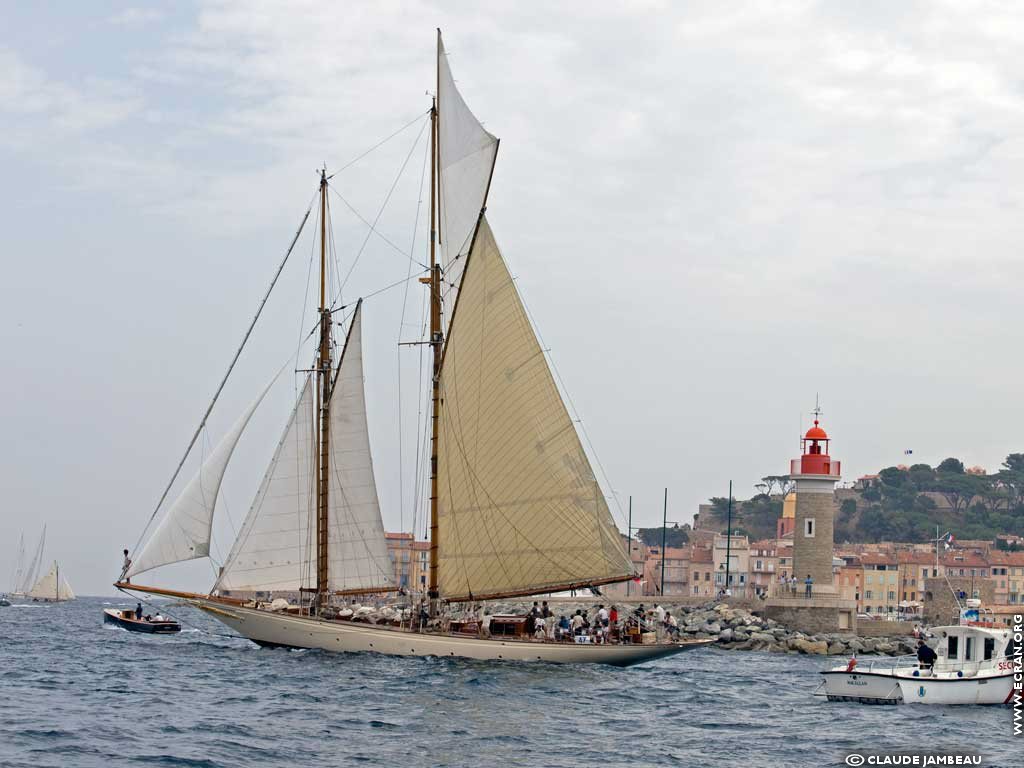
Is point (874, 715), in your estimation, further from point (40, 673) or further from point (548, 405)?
point (40, 673)

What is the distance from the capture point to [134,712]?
2959cm

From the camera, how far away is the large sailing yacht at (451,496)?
42.0 meters

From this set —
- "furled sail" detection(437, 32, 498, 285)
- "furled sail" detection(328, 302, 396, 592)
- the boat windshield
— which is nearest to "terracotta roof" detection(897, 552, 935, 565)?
"furled sail" detection(328, 302, 396, 592)

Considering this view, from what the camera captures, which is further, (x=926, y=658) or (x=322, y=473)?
(x=322, y=473)

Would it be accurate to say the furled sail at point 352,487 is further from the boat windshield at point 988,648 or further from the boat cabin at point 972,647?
the boat windshield at point 988,648

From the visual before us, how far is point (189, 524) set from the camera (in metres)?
43.4

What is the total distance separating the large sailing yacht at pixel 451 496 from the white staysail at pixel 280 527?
46 mm

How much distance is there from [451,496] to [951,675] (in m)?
15.7

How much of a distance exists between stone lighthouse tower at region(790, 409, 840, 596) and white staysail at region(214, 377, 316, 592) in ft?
102

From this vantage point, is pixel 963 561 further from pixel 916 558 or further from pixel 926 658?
pixel 926 658

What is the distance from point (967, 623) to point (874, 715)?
506 cm

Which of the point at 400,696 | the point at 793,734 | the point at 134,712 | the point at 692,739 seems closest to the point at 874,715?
the point at 793,734

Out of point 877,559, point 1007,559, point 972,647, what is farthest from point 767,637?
point 1007,559

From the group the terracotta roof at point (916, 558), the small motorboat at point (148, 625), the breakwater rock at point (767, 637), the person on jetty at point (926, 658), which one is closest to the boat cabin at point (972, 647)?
the person on jetty at point (926, 658)
